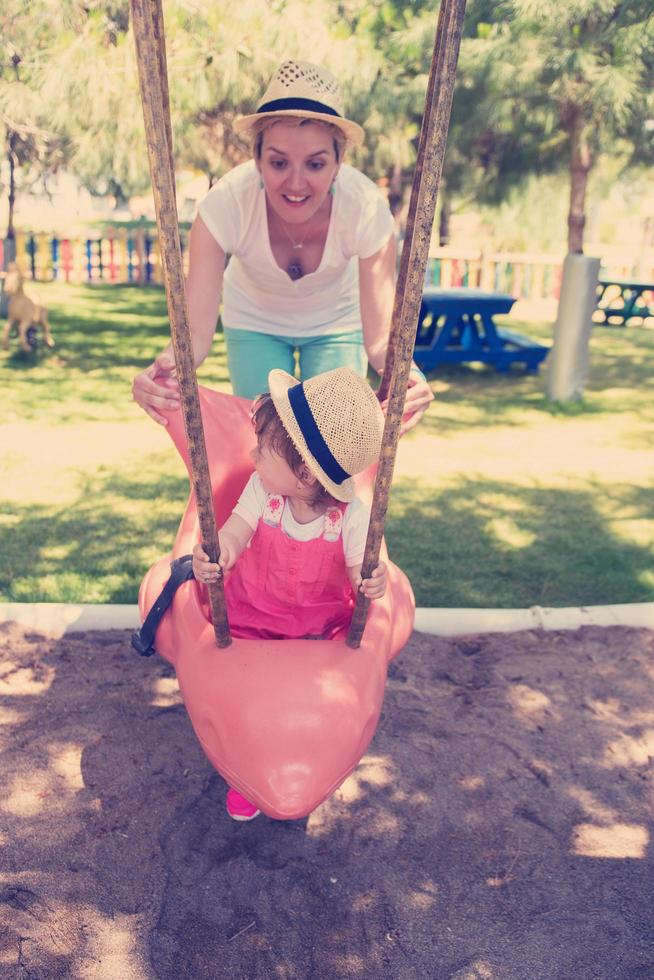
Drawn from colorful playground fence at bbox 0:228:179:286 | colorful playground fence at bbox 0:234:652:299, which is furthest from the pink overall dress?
colorful playground fence at bbox 0:228:179:286

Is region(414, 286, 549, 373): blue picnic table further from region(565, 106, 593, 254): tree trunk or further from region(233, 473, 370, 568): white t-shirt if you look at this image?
region(233, 473, 370, 568): white t-shirt

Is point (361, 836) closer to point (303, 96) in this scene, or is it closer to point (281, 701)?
point (281, 701)

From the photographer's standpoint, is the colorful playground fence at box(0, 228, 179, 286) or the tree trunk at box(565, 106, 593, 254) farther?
the colorful playground fence at box(0, 228, 179, 286)

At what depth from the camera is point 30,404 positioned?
6.93m

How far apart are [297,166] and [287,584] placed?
109 cm

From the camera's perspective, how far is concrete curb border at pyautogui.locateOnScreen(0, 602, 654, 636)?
333 centimetres

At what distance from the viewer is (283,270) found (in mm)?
2842

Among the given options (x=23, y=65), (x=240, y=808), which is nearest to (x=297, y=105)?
(x=240, y=808)

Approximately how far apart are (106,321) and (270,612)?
9469mm

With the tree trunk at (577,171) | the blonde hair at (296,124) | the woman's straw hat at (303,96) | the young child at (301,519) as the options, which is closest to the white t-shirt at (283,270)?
the blonde hair at (296,124)

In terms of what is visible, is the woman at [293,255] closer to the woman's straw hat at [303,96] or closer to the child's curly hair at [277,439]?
the woman's straw hat at [303,96]

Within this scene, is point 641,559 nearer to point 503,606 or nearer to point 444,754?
point 503,606

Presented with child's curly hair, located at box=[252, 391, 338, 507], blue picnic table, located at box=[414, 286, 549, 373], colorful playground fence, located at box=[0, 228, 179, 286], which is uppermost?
child's curly hair, located at box=[252, 391, 338, 507]

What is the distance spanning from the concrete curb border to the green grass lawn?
0.26m
